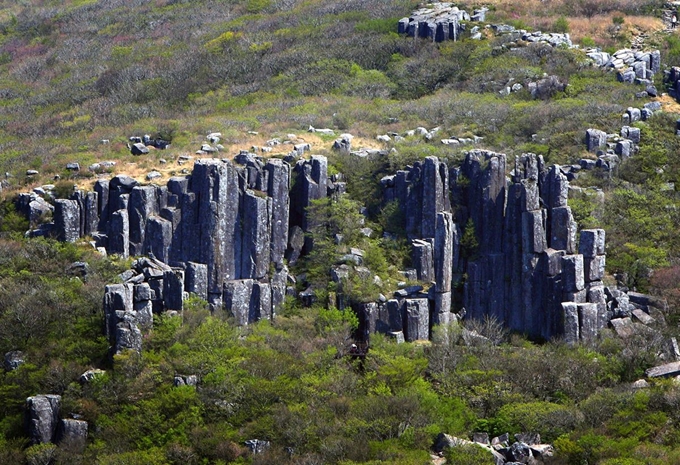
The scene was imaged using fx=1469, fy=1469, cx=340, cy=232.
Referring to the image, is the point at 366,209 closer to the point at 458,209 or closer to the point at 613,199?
the point at 458,209

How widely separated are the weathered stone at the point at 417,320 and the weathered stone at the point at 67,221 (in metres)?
15.6

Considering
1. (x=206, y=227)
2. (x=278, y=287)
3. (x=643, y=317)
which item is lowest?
(x=643, y=317)

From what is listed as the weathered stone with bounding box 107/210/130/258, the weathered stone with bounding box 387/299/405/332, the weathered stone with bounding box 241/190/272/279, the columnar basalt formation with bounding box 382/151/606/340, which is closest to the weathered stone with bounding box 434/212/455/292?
the columnar basalt formation with bounding box 382/151/606/340

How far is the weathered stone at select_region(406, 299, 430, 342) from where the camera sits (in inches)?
2618

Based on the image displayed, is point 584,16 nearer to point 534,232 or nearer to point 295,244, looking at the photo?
point 534,232

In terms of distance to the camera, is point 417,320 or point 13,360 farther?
point 417,320

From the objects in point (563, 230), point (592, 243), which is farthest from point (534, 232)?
point (592, 243)

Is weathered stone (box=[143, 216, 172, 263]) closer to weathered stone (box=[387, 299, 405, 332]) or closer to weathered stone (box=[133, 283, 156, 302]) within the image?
weathered stone (box=[133, 283, 156, 302])

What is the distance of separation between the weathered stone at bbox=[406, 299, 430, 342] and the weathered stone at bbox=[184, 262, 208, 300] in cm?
921

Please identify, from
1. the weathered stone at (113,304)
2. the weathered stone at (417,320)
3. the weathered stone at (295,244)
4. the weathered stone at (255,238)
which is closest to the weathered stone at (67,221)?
the weathered stone at (113,304)

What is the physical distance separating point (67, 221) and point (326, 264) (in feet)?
39.9

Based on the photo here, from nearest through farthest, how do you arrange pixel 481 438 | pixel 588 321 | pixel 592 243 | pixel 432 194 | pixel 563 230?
pixel 481 438 → pixel 588 321 → pixel 592 243 → pixel 563 230 → pixel 432 194

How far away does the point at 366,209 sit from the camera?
2857 inches

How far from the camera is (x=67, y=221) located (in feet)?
220
